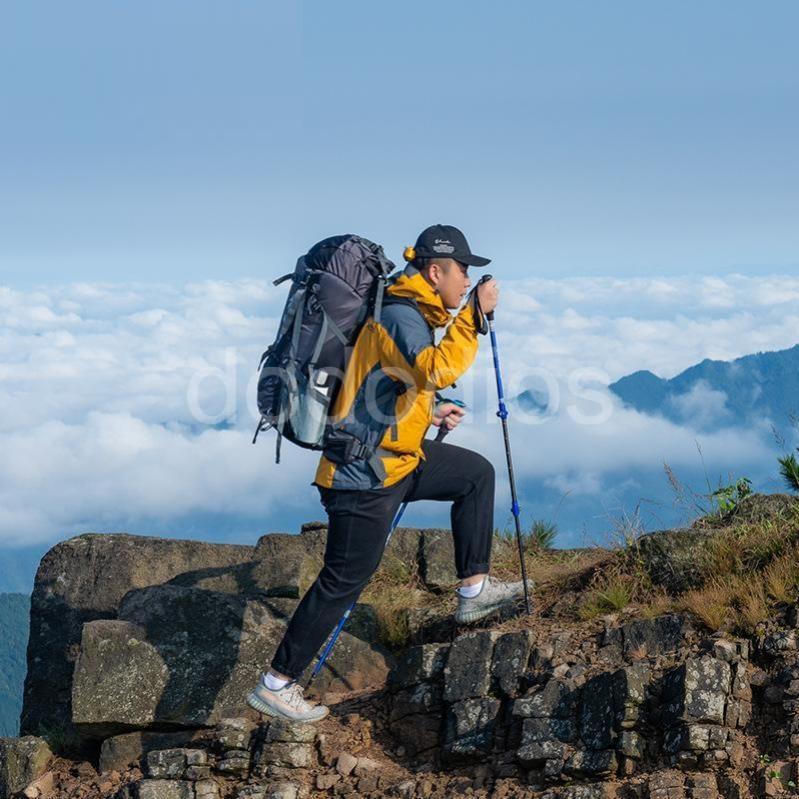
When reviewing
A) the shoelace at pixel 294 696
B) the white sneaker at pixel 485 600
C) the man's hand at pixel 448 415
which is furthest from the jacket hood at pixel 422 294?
the shoelace at pixel 294 696

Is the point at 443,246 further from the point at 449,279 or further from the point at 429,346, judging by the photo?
the point at 429,346

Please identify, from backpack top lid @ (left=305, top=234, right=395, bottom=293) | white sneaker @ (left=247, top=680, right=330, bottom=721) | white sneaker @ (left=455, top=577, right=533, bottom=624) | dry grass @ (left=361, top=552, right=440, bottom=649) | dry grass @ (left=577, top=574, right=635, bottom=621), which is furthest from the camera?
dry grass @ (left=361, top=552, right=440, bottom=649)

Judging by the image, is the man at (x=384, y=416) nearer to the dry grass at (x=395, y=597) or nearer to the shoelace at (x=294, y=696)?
the shoelace at (x=294, y=696)

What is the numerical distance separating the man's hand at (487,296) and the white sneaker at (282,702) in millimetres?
3211

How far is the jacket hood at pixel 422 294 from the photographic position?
8.41 metres

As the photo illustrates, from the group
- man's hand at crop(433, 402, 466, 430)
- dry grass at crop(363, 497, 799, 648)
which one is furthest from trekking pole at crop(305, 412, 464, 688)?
dry grass at crop(363, 497, 799, 648)

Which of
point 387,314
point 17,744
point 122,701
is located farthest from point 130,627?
point 387,314

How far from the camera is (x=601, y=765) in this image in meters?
8.15

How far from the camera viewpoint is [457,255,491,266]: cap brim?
28.0 feet

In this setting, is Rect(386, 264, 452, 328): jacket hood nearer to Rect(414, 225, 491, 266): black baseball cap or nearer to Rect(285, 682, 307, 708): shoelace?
Rect(414, 225, 491, 266): black baseball cap

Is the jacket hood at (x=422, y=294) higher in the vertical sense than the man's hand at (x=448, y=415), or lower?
higher

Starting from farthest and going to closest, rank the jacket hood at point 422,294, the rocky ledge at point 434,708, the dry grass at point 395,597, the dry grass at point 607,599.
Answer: the dry grass at point 395,597
the dry grass at point 607,599
the jacket hood at point 422,294
the rocky ledge at point 434,708

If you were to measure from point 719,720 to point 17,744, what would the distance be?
6101mm

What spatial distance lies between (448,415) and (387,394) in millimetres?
909
